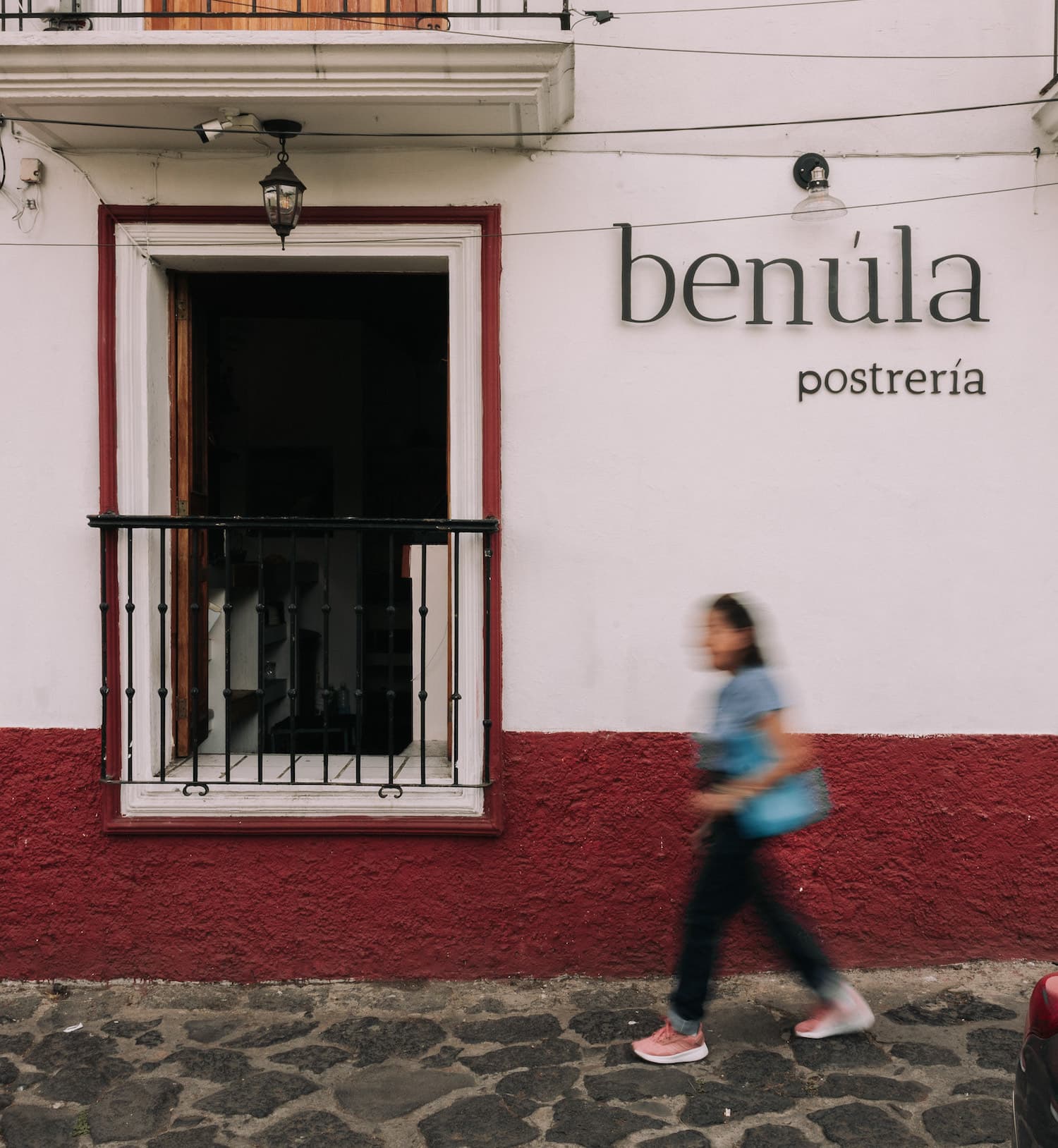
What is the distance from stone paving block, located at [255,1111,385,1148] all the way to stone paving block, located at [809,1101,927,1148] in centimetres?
142

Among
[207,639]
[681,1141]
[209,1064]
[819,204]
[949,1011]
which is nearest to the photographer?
[681,1141]

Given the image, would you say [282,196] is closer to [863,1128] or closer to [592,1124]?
[592,1124]

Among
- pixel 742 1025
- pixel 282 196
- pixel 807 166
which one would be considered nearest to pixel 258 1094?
pixel 742 1025

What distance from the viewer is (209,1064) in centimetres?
391

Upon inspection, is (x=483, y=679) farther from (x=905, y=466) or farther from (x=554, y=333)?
(x=905, y=466)

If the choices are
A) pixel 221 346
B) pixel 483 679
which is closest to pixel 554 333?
pixel 483 679

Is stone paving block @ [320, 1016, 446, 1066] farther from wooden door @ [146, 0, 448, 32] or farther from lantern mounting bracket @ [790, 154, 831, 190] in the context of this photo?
wooden door @ [146, 0, 448, 32]

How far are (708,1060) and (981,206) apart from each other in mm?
3634

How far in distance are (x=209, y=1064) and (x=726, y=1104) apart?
→ 185 centimetres

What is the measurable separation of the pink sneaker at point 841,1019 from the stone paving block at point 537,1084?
2.97 ft

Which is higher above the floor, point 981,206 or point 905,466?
point 981,206

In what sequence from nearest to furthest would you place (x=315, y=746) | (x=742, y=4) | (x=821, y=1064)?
1. (x=821, y=1064)
2. (x=742, y=4)
3. (x=315, y=746)

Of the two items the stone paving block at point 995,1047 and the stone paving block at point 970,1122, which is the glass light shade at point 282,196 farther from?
the stone paving block at point 995,1047

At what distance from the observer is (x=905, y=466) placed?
4605 mm
